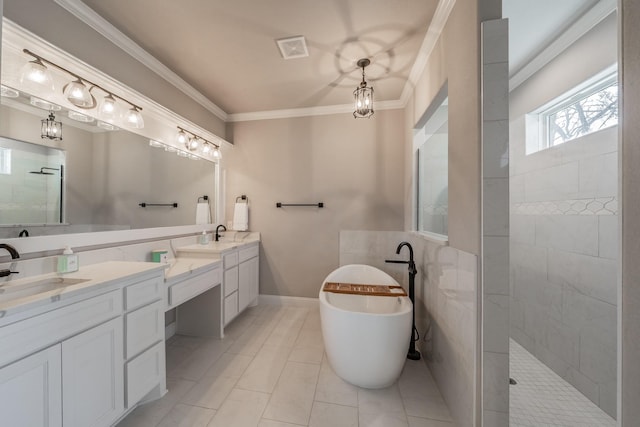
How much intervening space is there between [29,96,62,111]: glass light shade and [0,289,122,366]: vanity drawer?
116 centimetres

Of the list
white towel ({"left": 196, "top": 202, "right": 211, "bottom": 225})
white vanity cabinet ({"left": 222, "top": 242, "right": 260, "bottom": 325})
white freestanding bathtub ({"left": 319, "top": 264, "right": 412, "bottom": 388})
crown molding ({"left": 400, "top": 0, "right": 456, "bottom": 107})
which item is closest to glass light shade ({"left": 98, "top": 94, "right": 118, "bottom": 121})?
white towel ({"left": 196, "top": 202, "right": 211, "bottom": 225})

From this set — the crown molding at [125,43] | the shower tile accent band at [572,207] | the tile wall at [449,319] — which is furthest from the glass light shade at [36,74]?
the shower tile accent band at [572,207]

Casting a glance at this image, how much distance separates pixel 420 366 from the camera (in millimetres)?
1823

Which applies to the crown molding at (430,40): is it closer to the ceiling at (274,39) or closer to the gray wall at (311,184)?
the ceiling at (274,39)

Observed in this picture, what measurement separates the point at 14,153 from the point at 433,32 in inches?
104

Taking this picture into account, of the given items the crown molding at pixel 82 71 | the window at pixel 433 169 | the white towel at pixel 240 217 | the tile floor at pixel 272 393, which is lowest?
the tile floor at pixel 272 393

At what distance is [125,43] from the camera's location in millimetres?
1644

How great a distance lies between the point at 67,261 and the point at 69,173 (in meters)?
0.56

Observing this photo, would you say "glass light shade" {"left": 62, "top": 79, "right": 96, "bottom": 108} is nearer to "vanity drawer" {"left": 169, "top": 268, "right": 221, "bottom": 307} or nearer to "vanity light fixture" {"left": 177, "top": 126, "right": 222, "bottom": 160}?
"vanity light fixture" {"left": 177, "top": 126, "right": 222, "bottom": 160}

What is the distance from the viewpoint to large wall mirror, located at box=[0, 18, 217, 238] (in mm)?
1183

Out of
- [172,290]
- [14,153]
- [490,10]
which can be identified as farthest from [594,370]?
[14,153]

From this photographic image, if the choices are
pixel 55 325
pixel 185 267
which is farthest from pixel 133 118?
pixel 55 325

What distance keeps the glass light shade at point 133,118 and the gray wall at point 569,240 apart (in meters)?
3.23

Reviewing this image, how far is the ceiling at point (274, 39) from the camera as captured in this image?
1448mm
